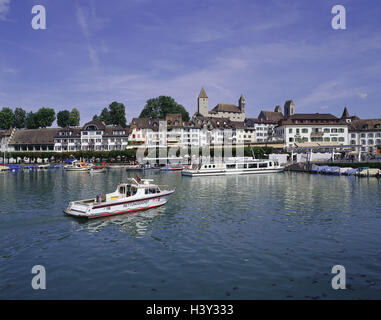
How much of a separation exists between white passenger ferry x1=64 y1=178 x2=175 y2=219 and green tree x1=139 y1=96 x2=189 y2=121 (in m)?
129

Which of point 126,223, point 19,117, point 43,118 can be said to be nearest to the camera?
point 126,223

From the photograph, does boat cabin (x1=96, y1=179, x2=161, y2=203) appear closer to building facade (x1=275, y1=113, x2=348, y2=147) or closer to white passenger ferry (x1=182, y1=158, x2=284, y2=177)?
white passenger ferry (x1=182, y1=158, x2=284, y2=177)

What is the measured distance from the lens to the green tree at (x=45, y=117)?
154 m

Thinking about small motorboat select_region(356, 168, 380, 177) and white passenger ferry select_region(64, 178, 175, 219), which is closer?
white passenger ferry select_region(64, 178, 175, 219)

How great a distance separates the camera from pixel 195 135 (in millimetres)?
138000

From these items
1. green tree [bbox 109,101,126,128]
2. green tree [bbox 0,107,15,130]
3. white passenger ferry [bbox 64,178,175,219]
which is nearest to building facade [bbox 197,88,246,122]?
green tree [bbox 109,101,126,128]

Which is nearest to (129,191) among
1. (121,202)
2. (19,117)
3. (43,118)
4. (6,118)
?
(121,202)

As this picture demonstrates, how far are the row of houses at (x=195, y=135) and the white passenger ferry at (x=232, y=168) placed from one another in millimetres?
38936

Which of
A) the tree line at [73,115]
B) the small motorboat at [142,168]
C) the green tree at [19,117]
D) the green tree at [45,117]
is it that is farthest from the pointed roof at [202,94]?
the green tree at [19,117]

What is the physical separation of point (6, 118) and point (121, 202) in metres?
157

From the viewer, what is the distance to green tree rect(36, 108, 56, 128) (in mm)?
153750

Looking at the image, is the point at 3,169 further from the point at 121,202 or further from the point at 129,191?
the point at 121,202

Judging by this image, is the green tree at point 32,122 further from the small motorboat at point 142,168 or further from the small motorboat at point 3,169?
the small motorboat at point 142,168

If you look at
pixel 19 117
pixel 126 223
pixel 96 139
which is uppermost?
pixel 19 117
